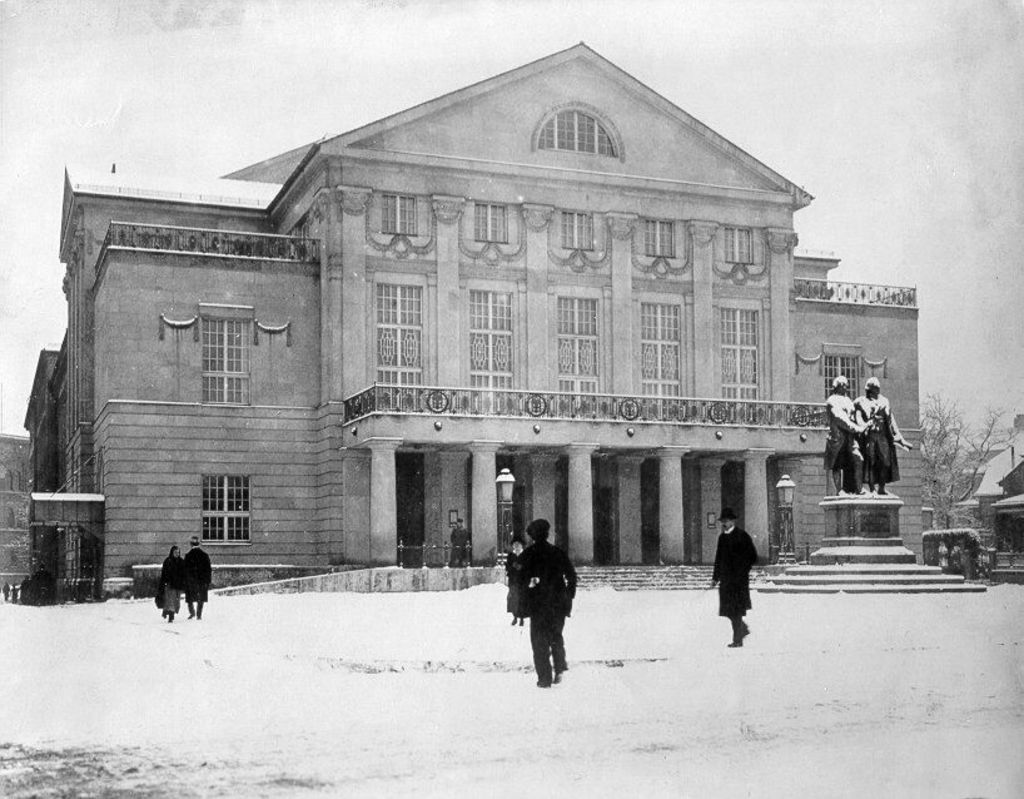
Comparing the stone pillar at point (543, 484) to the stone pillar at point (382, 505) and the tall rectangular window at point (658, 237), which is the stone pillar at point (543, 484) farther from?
the tall rectangular window at point (658, 237)

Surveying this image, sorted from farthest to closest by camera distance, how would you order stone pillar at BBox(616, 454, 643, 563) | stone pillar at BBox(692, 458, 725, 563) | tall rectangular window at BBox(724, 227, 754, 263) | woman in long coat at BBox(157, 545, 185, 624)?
1. tall rectangular window at BBox(724, 227, 754, 263)
2. stone pillar at BBox(692, 458, 725, 563)
3. stone pillar at BBox(616, 454, 643, 563)
4. woman in long coat at BBox(157, 545, 185, 624)

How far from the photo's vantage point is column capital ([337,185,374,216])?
38875 mm

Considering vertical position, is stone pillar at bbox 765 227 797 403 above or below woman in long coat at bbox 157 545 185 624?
above

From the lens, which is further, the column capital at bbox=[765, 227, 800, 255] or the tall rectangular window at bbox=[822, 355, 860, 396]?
the tall rectangular window at bbox=[822, 355, 860, 396]

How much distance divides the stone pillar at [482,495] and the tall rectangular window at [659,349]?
6.58 metres

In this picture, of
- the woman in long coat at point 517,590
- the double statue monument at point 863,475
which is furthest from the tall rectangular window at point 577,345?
the woman in long coat at point 517,590

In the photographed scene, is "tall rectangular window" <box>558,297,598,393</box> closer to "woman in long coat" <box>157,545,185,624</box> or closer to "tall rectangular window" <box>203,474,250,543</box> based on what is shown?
Result: "tall rectangular window" <box>203,474,250,543</box>

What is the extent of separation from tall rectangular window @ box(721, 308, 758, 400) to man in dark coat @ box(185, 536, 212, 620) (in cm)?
2023

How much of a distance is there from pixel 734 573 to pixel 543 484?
21.8 m

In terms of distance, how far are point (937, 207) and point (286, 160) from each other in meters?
36.6

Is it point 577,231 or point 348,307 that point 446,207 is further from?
point 577,231

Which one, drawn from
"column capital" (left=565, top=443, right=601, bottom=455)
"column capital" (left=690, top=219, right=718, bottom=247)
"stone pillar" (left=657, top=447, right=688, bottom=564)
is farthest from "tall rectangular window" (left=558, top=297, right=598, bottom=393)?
"column capital" (left=690, top=219, right=718, bottom=247)

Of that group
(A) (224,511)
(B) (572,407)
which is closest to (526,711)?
(B) (572,407)

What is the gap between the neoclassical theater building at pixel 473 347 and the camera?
3784cm
